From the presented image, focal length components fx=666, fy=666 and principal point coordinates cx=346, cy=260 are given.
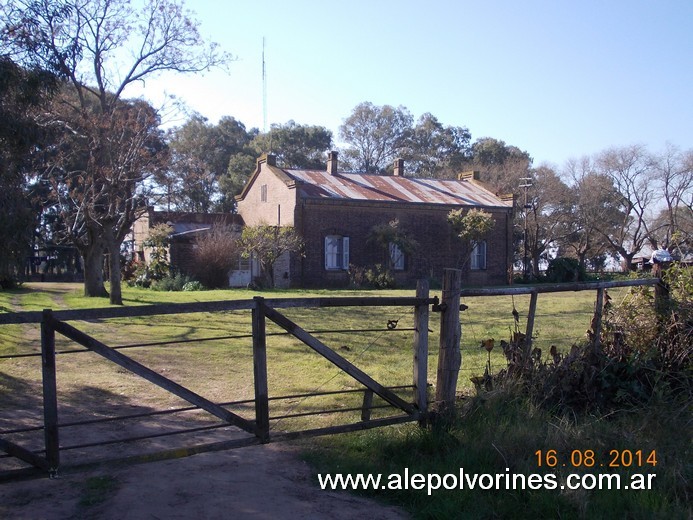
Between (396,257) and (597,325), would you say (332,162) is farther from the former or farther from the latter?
(597,325)

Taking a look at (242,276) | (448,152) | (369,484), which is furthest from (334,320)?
(448,152)

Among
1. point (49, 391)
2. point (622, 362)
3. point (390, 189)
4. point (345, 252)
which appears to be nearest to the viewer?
point (49, 391)

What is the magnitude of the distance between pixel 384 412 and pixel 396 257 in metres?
26.5

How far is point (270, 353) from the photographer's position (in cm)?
1073

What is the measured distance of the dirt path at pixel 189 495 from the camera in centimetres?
437

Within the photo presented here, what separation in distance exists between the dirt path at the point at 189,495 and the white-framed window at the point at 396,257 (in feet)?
91.2

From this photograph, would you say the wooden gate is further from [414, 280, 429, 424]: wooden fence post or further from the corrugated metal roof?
the corrugated metal roof

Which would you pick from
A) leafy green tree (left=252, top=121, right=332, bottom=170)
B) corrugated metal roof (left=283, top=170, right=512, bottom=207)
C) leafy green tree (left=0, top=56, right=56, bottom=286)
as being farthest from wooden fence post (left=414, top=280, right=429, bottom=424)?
leafy green tree (left=252, top=121, right=332, bottom=170)

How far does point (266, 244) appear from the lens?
28.7 m

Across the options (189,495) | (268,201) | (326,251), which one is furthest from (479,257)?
(189,495)

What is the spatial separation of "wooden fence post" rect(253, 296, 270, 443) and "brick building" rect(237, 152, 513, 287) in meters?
26.0

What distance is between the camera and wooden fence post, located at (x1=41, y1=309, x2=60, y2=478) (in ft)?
13.8

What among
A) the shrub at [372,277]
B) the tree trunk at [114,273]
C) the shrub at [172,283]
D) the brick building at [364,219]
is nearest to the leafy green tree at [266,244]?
the brick building at [364,219]

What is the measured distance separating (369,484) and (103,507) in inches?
73.6
